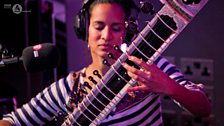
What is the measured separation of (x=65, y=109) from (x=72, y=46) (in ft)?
3.79

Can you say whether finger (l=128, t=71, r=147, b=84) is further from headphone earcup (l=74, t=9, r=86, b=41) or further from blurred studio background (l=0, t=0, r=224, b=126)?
blurred studio background (l=0, t=0, r=224, b=126)

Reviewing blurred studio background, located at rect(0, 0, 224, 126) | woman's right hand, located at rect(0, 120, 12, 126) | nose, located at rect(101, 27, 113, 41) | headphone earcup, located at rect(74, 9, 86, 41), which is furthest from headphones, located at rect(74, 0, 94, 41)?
blurred studio background, located at rect(0, 0, 224, 126)

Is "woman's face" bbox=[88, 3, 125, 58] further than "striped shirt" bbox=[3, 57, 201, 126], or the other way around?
"striped shirt" bbox=[3, 57, 201, 126]

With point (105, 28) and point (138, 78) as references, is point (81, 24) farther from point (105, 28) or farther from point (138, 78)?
point (138, 78)

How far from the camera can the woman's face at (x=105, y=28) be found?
1285mm

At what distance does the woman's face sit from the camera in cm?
129

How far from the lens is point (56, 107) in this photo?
1572mm

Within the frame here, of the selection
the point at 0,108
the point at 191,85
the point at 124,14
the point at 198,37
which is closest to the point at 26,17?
the point at 0,108

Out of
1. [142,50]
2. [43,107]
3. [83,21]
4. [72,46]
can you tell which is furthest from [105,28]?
[72,46]

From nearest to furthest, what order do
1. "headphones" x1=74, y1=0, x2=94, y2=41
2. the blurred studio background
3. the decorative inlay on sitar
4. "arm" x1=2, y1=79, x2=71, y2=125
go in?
the decorative inlay on sitar → "headphones" x1=74, y1=0, x2=94, y2=41 → "arm" x1=2, y1=79, x2=71, y2=125 → the blurred studio background

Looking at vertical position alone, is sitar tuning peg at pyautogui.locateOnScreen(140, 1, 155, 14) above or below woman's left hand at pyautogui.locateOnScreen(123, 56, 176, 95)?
above

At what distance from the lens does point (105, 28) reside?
1.31 meters

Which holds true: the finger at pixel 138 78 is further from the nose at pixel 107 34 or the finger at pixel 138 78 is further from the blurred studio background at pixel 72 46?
the blurred studio background at pixel 72 46

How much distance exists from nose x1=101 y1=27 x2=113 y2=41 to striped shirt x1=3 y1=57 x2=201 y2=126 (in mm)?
276
